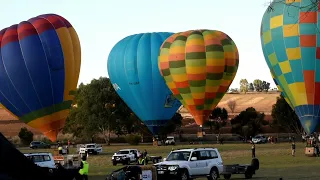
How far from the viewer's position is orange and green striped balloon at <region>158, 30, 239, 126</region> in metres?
47.1

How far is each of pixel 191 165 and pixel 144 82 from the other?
26.9 meters

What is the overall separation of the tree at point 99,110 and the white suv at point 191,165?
61.4 m

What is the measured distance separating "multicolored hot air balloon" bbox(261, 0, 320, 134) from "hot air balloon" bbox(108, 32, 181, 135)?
14663 millimetres

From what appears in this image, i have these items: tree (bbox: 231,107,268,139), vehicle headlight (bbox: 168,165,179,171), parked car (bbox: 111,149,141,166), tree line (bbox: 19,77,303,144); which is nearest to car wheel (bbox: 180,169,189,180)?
vehicle headlight (bbox: 168,165,179,171)

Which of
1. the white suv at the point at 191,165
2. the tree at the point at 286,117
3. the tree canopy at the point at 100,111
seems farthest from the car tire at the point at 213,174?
the tree at the point at 286,117

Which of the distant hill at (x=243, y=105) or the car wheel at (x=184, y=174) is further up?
the distant hill at (x=243, y=105)

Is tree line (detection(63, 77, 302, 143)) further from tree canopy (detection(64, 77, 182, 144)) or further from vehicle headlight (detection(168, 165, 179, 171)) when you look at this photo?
vehicle headlight (detection(168, 165, 179, 171))

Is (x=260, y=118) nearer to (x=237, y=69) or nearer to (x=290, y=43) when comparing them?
(x=237, y=69)

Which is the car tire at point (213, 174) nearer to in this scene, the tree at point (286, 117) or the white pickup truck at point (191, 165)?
the white pickup truck at point (191, 165)

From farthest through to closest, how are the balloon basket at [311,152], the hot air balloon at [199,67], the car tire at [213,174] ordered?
the hot air balloon at [199,67]
the balloon basket at [311,152]
the car tire at [213,174]

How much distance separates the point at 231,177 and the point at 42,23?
18457 millimetres

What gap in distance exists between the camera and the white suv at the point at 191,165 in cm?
2417

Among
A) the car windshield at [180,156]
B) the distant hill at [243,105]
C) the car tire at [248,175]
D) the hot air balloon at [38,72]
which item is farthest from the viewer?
the distant hill at [243,105]

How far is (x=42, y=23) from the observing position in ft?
133
